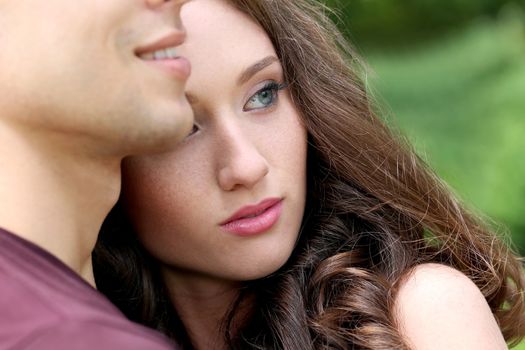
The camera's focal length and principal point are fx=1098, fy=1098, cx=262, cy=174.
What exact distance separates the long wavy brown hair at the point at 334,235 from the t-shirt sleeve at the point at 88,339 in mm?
851

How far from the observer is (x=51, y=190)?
2.12m

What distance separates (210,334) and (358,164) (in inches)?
24.1

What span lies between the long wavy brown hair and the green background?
3432mm

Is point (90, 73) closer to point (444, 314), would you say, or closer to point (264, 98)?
point (264, 98)

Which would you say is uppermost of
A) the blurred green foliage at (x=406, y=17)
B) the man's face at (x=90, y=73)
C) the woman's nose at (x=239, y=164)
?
the man's face at (x=90, y=73)

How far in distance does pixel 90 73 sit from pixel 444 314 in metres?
1.02

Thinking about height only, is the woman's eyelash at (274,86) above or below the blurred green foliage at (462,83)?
above

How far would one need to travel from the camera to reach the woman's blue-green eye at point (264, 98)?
8.75 feet

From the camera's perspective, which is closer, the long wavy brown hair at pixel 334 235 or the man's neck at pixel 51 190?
the man's neck at pixel 51 190

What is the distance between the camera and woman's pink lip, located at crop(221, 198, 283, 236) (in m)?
2.62

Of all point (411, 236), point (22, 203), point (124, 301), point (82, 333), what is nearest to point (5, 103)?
point (22, 203)

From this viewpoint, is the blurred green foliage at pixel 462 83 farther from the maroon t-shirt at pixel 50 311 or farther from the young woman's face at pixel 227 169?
the maroon t-shirt at pixel 50 311

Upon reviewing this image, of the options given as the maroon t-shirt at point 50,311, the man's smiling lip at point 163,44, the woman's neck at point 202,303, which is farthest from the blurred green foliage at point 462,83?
the maroon t-shirt at point 50,311

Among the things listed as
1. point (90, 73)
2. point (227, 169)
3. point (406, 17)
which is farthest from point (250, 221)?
point (406, 17)
